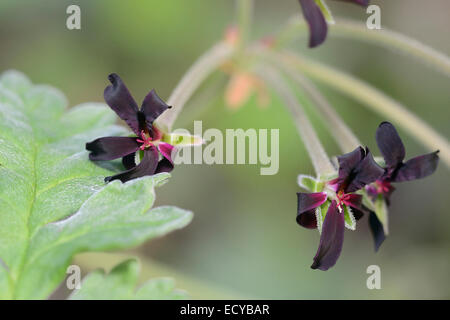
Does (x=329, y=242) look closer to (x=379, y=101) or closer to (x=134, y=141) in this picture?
(x=134, y=141)

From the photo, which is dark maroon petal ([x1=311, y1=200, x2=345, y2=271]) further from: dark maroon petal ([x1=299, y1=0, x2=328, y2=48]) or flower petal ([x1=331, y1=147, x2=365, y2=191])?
dark maroon petal ([x1=299, y1=0, x2=328, y2=48])

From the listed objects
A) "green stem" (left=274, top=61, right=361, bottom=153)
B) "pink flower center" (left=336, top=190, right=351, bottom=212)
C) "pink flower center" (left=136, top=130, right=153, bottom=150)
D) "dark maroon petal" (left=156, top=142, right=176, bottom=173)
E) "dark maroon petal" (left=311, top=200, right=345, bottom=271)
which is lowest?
"dark maroon petal" (left=311, top=200, right=345, bottom=271)

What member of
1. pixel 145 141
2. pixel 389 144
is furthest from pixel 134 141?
pixel 389 144

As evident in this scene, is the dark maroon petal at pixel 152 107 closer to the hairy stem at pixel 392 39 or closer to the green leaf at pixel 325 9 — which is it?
the green leaf at pixel 325 9

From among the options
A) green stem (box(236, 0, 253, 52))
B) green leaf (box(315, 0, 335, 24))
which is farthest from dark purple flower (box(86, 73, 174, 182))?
green stem (box(236, 0, 253, 52))

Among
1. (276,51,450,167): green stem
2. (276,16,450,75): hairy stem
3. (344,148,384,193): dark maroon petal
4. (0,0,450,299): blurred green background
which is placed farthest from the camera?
(0,0,450,299): blurred green background

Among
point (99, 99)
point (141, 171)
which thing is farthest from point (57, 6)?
point (141, 171)
